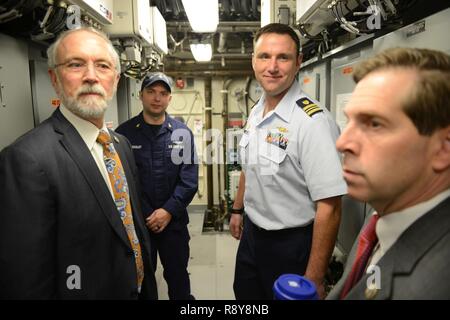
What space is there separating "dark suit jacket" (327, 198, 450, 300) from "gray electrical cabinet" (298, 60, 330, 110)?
1.93 meters

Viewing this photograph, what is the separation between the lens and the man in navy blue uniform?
2.39 metres

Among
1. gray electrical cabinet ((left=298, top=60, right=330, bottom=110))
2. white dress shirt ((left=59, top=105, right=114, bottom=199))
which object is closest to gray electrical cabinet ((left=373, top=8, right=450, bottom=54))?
gray electrical cabinet ((left=298, top=60, right=330, bottom=110))

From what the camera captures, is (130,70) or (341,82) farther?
(130,70)

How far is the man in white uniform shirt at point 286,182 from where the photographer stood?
1342 millimetres

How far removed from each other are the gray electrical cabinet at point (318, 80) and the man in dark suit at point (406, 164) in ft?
5.98

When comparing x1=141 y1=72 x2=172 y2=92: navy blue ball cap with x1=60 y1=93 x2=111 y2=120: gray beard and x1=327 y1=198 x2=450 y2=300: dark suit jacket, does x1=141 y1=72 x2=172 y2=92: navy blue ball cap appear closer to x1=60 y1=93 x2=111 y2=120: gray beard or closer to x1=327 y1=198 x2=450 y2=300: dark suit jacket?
x1=60 y1=93 x2=111 y2=120: gray beard

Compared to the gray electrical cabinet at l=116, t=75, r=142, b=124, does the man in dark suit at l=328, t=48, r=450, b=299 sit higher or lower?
lower

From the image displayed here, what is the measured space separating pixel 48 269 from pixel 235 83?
191 inches

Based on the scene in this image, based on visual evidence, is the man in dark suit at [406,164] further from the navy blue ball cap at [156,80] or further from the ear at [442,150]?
the navy blue ball cap at [156,80]

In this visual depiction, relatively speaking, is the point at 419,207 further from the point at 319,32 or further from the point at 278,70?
the point at 319,32

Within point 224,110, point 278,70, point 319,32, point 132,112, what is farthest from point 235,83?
point 278,70

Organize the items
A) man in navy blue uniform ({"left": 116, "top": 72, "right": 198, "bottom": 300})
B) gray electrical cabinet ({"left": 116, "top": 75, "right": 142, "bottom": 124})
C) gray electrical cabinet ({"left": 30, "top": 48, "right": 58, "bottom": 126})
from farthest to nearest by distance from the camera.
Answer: gray electrical cabinet ({"left": 116, "top": 75, "right": 142, "bottom": 124}) → man in navy blue uniform ({"left": 116, "top": 72, "right": 198, "bottom": 300}) → gray electrical cabinet ({"left": 30, "top": 48, "right": 58, "bottom": 126})

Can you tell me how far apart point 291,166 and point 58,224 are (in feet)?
3.48
